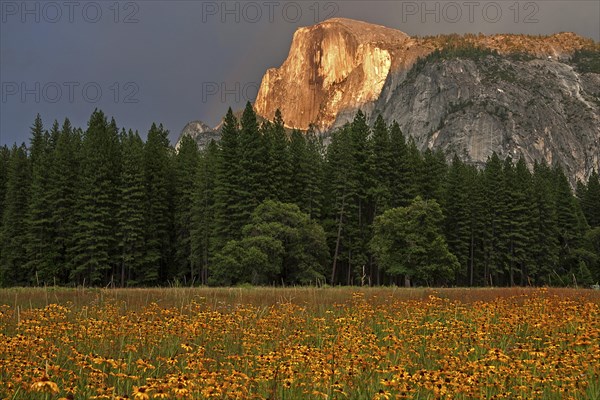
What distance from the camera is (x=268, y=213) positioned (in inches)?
1732

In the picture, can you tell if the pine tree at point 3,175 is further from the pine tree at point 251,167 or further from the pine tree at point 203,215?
the pine tree at point 251,167

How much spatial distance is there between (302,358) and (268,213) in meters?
38.6

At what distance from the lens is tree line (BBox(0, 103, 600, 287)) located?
1768 inches

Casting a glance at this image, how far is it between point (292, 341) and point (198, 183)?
48.3m

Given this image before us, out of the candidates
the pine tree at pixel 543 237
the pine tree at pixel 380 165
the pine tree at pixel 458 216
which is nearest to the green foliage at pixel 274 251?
the pine tree at pixel 380 165

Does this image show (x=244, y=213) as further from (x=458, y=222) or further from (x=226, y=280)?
(x=458, y=222)

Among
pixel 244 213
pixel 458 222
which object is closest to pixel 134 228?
pixel 244 213

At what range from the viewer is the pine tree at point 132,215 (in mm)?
51906

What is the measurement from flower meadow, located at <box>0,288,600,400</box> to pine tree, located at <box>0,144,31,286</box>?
48.8 metres

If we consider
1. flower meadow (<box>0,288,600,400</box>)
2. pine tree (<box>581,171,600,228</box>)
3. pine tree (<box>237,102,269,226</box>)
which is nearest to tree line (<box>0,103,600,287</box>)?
pine tree (<box>237,102,269,226</box>)

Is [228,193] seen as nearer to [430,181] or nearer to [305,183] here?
[305,183]

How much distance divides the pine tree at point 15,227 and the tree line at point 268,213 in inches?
6.0

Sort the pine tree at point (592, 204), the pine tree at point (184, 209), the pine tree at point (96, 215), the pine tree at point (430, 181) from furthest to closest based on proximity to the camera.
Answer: the pine tree at point (592, 204), the pine tree at point (430, 181), the pine tree at point (184, 209), the pine tree at point (96, 215)

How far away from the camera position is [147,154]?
58.8m
